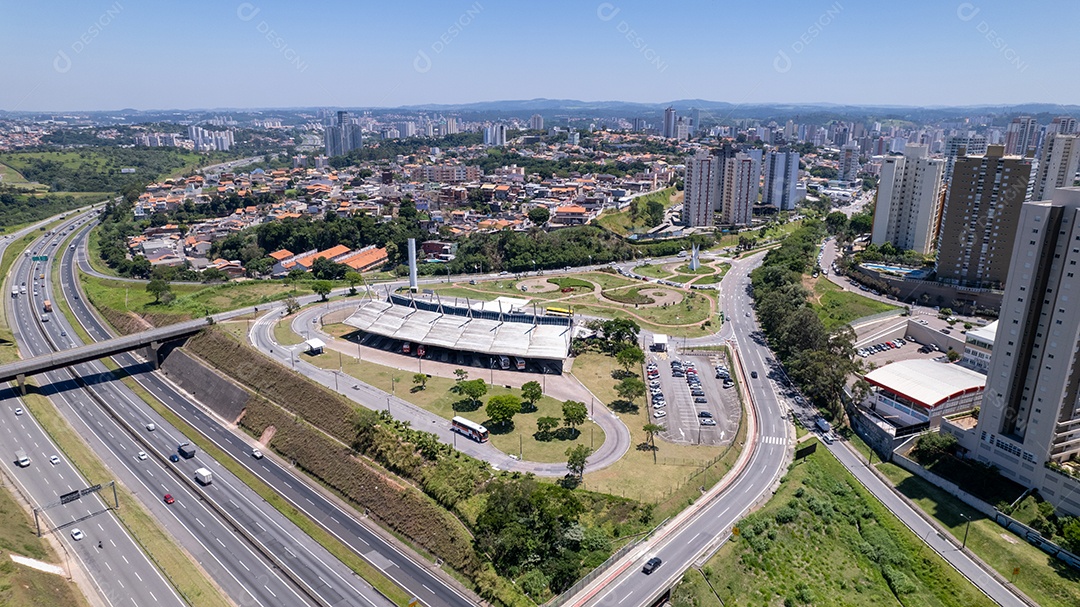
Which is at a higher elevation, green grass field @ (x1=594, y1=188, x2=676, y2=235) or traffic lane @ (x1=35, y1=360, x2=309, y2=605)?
green grass field @ (x1=594, y1=188, x2=676, y2=235)

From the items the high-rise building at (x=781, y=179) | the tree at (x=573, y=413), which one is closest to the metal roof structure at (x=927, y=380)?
the tree at (x=573, y=413)

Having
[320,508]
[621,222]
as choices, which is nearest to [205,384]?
[320,508]

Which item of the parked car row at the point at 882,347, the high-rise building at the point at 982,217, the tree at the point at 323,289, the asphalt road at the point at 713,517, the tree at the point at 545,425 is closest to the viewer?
the asphalt road at the point at 713,517

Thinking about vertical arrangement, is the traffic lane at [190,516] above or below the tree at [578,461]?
below

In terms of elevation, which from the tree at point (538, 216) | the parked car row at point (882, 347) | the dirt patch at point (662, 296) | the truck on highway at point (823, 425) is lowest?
the truck on highway at point (823, 425)

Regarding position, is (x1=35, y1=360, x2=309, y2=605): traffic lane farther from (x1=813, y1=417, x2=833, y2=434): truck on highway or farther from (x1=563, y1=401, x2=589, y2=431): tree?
(x1=813, y1=417, x2=833, y2=434): truck on highway

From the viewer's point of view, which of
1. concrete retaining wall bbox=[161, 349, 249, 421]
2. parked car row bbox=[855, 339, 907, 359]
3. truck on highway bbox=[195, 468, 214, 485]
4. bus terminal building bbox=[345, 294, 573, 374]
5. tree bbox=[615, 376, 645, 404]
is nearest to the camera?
truck on highway bbox=[195, 468, 214, 485]

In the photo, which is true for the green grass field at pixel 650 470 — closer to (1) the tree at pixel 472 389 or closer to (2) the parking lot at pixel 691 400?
(2) the parking lot at pixel 691 400

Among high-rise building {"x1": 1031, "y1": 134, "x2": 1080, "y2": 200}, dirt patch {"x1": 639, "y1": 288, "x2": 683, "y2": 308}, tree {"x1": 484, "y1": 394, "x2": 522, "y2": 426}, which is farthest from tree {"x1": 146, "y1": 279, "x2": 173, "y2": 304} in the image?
high-rise building {"x1": 1031, "y1": 134, "x2": 1080, "y2": 200}
